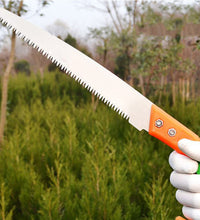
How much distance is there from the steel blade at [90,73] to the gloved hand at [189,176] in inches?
11.0

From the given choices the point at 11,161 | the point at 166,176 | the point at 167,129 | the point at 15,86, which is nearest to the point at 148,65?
the point at 15,86

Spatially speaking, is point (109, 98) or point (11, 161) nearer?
point (109, 98)

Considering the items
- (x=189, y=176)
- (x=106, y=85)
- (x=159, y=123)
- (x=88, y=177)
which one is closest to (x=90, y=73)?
(x=106, y=85)

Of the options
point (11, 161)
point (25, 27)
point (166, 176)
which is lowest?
point (11, 161)

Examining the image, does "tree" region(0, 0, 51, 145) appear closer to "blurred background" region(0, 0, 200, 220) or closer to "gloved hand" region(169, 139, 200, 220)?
"blurred background" region(0, 0, 200, 220)

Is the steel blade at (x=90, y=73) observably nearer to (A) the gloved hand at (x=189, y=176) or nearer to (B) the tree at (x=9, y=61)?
(A) the gloved hand at (x=189, y=176)

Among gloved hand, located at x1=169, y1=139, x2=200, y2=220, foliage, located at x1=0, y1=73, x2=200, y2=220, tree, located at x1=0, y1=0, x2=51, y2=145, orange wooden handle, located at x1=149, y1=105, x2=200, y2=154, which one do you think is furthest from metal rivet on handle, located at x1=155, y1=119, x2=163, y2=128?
tree, located at x1=0, y1=0, x2=51, y2=145

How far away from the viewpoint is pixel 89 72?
183cm

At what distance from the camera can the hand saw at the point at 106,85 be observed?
1.52 m

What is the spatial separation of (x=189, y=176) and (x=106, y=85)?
702 mm

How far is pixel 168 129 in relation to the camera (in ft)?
4.96

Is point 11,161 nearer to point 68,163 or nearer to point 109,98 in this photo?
point 68,163

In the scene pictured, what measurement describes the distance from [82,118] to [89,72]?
3.08 metres

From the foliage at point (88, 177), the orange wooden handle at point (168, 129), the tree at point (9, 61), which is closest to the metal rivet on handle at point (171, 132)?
the orange wooden handle at point (168, 129)
